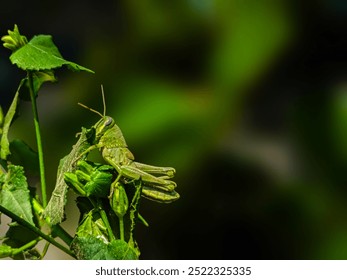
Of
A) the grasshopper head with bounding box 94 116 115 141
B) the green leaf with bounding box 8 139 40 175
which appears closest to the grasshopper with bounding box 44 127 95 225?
the grasshopper head with bounding box 94 116 115 141

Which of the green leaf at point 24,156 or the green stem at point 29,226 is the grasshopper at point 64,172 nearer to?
the green stem at point 29,226

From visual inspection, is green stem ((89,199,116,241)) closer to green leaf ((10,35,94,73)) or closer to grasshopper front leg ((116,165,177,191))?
grasshopper front leg ((116,165,177,191))

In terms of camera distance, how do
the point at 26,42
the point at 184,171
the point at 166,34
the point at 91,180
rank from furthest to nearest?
the point at 166,34, the point at 184,171, the point at 26,42, the point at 91,180

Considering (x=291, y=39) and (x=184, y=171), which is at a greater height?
(x=291, y=39)
